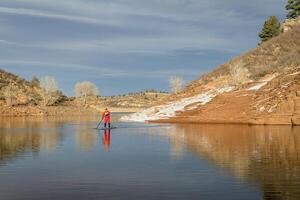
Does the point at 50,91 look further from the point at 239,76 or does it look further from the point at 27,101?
the point at 239,76

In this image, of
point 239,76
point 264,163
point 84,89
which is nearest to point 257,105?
point 239,76

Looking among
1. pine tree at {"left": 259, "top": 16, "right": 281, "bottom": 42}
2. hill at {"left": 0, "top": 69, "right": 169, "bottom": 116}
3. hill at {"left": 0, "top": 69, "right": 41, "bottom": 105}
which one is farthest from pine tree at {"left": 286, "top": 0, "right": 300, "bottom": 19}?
hill at {"left": 0, "top": 69, "right": 41, "bottom": 105}

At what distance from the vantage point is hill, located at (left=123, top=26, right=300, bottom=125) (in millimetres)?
44094

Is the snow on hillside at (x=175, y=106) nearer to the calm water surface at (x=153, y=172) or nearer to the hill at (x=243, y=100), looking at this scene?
the hill at (x=243, y=100)

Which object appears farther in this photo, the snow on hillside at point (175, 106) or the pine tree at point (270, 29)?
the pine tree at point (270, 29)

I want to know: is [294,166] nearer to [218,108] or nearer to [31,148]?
[31,148]

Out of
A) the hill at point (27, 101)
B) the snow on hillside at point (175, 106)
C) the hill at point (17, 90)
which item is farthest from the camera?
the hill at point (17, 90)

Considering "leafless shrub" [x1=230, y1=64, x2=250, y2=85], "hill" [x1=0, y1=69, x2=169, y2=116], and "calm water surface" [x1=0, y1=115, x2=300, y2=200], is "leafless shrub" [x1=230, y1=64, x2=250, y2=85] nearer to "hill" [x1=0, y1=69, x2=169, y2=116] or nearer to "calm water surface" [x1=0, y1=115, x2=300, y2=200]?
"hill" [x1=0, y1=69, x2=169, y2=116]

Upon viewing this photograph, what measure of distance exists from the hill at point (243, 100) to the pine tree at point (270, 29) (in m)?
23.3

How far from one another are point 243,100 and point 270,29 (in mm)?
52262

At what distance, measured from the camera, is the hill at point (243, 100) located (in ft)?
145

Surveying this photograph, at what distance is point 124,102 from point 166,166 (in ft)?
605

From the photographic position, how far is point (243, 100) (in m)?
50.1

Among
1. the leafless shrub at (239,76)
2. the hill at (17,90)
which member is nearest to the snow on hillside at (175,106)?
the leafless shrub at (239,76)
